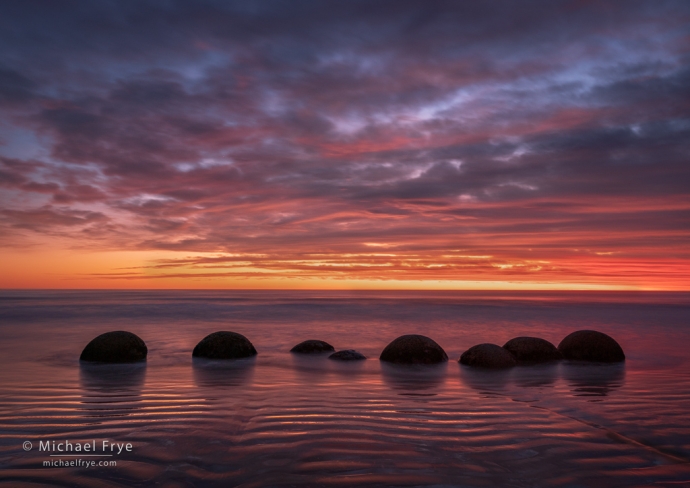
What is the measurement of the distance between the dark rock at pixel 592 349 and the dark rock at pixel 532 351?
1.20 feet

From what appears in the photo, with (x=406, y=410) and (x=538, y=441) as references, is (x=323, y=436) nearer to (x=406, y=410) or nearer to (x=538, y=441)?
(x=406, y=410)

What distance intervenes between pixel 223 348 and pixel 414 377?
5308mm

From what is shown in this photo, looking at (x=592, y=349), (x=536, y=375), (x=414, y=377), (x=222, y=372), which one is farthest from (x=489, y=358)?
(x=222, y=372)

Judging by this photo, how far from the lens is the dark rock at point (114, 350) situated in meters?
10.8

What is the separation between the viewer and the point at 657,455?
450 cm

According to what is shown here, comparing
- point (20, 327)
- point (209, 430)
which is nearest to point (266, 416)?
point (209, 430)

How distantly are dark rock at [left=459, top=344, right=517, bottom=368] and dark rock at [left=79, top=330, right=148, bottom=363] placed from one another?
8.22m

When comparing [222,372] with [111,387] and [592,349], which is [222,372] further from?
[592,349]

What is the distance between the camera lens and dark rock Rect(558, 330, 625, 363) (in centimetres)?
1168

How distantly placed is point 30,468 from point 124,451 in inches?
29.6

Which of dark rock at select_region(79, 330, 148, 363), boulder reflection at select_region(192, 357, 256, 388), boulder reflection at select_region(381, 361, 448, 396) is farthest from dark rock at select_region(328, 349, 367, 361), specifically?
dark rock at select_region(79, 330, 148, 363)

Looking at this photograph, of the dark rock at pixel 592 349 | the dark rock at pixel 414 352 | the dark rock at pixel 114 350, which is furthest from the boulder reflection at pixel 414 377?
the dark rock at pixel 114 350

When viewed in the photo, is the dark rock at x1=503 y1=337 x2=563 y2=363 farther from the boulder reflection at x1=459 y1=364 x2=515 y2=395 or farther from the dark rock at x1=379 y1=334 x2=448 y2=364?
the dark rock at x1=379 y1=334 x2=448 y2=364

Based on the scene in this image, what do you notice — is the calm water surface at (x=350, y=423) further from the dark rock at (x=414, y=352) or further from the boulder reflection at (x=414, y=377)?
the dark rock at (x=414, y=352)
